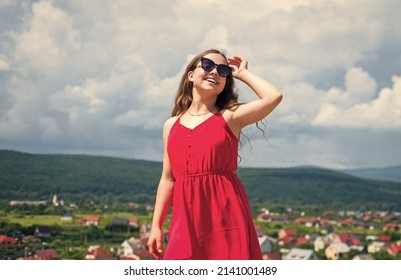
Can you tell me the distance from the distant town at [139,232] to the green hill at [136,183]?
0.71m

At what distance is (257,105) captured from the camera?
2.60 meters

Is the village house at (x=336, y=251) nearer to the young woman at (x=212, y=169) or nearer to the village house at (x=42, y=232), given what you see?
the village house at (x=42, y=232)

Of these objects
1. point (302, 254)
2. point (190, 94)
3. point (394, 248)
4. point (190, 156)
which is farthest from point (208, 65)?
point (394, 248)

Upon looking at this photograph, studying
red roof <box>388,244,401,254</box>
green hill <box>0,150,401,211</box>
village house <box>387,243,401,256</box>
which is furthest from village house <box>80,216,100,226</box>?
red roof <box>388,244,401,254</box>

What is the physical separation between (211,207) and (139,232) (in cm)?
3830

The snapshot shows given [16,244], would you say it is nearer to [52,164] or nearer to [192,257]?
[52,164]

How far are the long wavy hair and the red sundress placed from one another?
13 centimetres

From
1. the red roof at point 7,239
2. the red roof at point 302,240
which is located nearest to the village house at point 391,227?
the red roof at point 302,240

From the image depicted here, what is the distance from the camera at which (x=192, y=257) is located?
256cm

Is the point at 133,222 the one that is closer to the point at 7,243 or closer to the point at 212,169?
the point at 7,243

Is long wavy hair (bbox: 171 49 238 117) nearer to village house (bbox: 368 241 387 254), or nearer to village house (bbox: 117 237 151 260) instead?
village house (bbox: 117 237 151 260)

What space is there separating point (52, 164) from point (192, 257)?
147ft

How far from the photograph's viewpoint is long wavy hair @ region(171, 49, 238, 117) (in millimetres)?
2689
